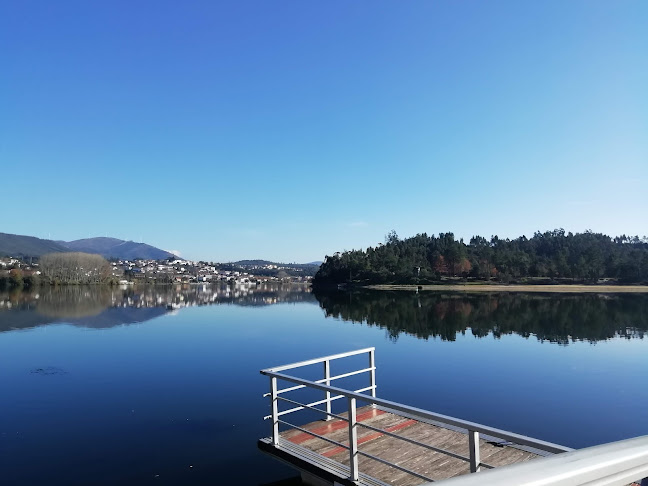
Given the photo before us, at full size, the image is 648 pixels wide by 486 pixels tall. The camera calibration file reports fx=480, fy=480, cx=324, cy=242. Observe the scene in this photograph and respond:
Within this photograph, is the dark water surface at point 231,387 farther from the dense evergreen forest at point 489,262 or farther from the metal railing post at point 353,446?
the dense evergreen forest at point 489,262

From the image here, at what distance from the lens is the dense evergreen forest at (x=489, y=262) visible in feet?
335

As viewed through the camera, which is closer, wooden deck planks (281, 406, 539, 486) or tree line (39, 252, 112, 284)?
wooden deck planks (281, 406, 539, 486)

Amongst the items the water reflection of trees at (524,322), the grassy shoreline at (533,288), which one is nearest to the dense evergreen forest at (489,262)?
the grassy shoreline at (533,288)

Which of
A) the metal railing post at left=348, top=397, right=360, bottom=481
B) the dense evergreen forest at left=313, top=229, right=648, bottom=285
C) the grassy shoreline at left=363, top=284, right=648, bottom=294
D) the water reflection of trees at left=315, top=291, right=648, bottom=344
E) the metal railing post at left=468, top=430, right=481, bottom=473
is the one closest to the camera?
the metal railing post at left=468, top=430, right=481, bottom=473

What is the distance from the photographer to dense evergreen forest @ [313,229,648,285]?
102 m

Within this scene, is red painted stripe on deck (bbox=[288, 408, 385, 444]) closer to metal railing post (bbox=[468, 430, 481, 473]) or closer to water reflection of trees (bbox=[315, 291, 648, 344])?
metal railing post (bbox=[468, 430, 481, 473])

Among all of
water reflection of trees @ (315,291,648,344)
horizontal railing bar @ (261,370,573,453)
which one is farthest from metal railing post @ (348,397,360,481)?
water reflection of trees @ (315,291,648,344)

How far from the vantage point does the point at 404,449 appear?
26.6 feet

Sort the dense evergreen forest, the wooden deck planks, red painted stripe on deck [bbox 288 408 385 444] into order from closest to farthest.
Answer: the wooden deck planks
red painted stripe on deck [bbox 288 408 385 444]
the dense evergreen forest

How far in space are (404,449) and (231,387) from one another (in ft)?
36.6

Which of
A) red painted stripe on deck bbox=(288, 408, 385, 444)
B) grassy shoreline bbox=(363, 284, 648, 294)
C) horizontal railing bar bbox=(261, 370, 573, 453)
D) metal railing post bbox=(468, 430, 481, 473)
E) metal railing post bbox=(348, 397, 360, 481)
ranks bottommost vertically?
grassy shoreline bbox=(363, 284, 648, 294)

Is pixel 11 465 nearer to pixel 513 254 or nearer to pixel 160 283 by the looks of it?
pixel 513 254

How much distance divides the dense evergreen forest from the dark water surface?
72.5m

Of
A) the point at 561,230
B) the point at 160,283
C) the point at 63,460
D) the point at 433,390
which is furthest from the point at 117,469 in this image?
the point at 160,283
